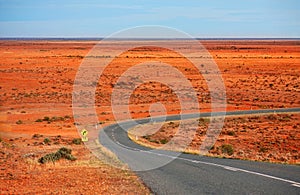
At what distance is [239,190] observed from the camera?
10273 mm

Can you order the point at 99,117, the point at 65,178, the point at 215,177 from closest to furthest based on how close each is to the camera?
the point at 215,177
the point at 65,178
the point at 99,117

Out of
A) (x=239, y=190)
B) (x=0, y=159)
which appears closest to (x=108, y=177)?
(x=239, y=190)

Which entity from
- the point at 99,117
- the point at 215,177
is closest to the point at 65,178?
the point at 215,177

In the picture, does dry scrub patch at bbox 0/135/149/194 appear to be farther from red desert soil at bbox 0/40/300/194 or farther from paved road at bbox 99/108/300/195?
paved road at bbox 99/108/300/195

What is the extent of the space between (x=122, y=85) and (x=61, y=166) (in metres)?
60.4

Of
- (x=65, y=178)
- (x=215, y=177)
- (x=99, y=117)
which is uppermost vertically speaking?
(x=215, y=177)

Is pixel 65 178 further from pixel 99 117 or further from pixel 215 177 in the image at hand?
pixel 99 117

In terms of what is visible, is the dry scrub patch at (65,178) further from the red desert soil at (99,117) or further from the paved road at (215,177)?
the paved road at (215,177)

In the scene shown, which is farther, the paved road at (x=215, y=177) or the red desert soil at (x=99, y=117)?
the red desert soil at (x=99, y=117)

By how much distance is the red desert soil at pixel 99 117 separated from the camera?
1316cm

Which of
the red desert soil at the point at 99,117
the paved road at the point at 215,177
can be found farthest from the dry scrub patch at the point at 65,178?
the paved road at the point at 215,177

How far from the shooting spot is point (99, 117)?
48625 mm

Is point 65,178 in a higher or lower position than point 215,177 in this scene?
lower

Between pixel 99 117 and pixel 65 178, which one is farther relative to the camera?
pixel 99 117
